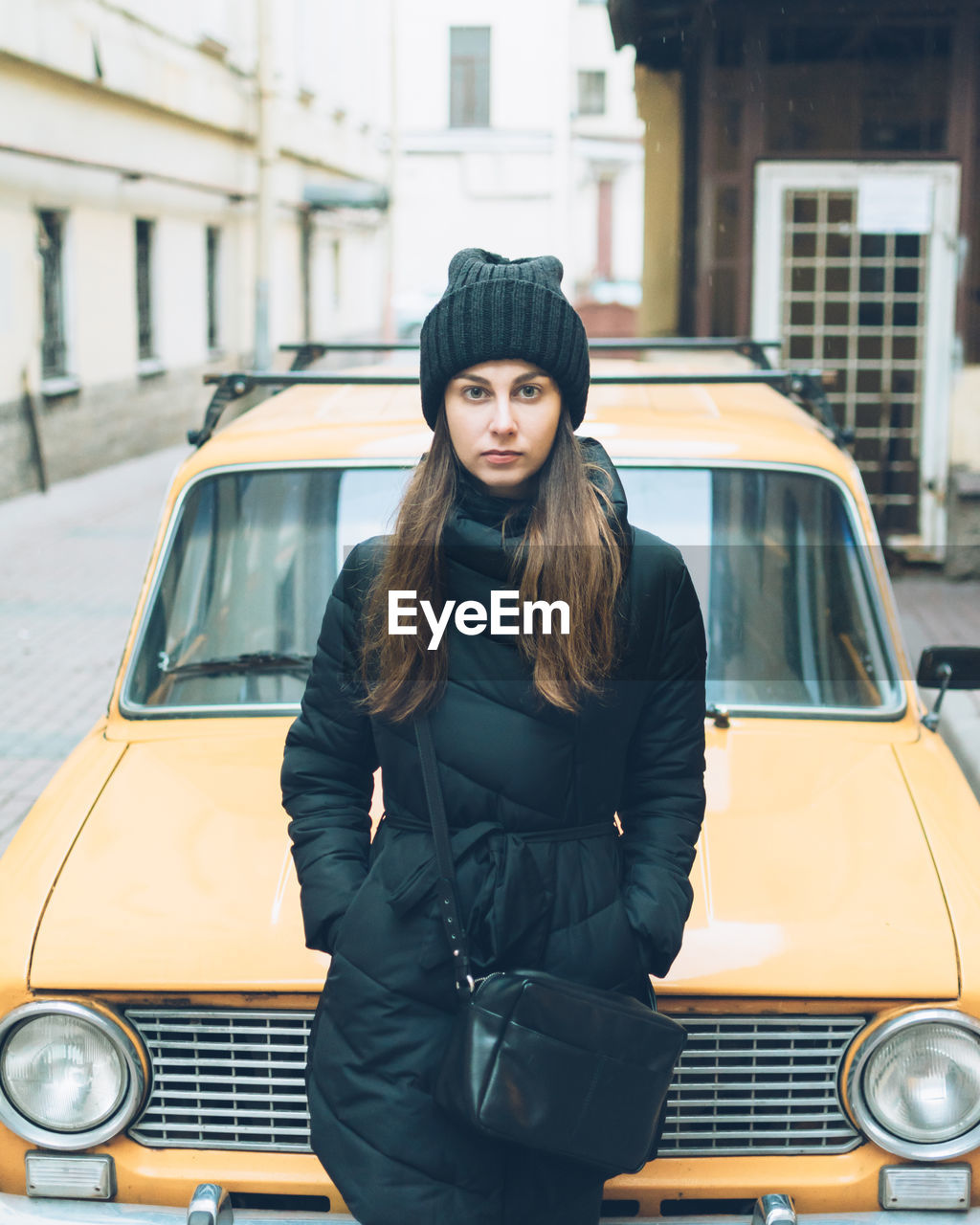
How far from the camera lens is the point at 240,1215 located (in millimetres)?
2484

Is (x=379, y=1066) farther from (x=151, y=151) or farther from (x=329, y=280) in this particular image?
(x=329, y=280)

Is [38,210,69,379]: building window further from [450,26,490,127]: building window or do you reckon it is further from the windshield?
[450,26,490,127]: building window

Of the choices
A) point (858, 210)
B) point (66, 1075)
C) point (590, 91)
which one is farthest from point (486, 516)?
point (590, 91)

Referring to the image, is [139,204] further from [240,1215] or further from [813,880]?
[240,1215]

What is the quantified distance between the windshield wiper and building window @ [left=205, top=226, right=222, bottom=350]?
20.2 metres

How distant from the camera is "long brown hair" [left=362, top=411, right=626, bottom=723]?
225 cm

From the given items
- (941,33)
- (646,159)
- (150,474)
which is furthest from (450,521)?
(150,474)

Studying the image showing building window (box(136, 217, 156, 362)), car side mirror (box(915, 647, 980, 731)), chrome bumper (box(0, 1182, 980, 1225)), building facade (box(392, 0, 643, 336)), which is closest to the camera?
chrome bumper (box(0, 1182, 980, 1225))

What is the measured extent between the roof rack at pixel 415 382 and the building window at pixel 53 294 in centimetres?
1269

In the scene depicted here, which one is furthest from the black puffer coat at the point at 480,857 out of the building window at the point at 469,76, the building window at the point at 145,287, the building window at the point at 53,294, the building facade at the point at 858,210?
the building window at the point at 469,76

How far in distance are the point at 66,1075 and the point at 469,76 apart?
42666mm

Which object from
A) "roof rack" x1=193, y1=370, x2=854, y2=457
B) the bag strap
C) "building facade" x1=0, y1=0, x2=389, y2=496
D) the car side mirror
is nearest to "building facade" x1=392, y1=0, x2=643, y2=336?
"building facade" x1=0, y1=0, x2=389, y2=496

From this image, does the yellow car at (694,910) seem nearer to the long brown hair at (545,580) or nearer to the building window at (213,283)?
the long brown hair at (545,580)

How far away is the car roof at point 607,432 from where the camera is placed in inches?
138
